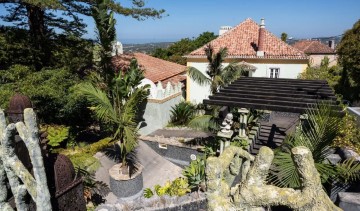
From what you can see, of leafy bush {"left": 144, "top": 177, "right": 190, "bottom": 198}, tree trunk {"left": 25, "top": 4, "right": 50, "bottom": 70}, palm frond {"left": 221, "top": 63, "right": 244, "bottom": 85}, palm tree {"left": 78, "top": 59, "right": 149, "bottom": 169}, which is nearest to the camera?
leafy bush {"left": 144, "top": 177, "right": 190, "bottom": 198}

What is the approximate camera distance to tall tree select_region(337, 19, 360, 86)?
59.8 ft

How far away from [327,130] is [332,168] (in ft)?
3.73

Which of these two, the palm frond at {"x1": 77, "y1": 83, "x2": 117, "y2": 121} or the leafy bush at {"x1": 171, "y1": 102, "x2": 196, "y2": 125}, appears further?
the leafy bush at {"x1": 171, "y1": 102, "x2": 196, "y2": 125}

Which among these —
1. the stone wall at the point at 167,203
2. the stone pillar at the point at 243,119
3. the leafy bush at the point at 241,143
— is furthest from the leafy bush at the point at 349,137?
the stone wall at the point at 167,203

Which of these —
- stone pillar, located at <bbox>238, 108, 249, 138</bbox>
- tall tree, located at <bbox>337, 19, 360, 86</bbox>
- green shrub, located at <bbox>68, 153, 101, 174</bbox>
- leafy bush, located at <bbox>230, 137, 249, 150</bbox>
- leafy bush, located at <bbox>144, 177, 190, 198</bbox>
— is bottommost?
leafy bush, located at <bbox>144, 177, 190, 198</bbox>

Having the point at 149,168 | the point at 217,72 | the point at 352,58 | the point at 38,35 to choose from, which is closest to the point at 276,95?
the point at 217,72

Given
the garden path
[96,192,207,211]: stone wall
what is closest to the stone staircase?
the garden path

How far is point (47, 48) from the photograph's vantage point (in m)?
13.2

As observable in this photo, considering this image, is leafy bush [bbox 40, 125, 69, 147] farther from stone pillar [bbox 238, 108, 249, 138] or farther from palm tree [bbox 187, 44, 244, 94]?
stone pillar [bbox 238, 108, 249, 138]

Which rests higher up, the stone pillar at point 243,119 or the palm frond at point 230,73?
the palm frond at point 230,73

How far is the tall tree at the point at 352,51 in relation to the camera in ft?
59.8

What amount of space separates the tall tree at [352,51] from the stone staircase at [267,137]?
1024 centimetres

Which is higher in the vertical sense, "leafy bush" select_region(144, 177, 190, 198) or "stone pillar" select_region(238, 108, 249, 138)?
"stone pillar" select_region(238, 108, 249, 138)

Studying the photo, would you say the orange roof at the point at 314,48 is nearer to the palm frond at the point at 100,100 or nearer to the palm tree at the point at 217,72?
the palm tree at the point at 217,72
